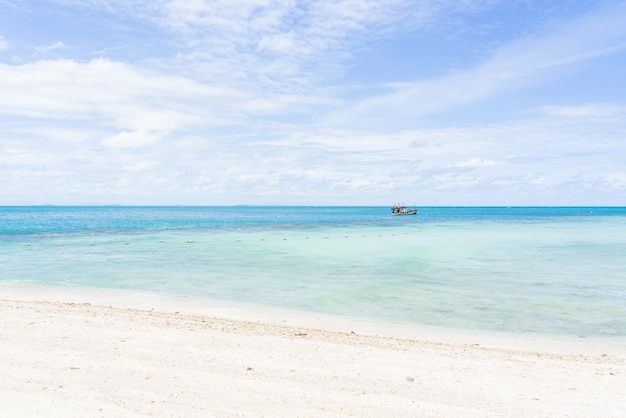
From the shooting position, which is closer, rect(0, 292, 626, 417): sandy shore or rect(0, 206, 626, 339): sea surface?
rect(0, 292, 626, 417): sandy shore

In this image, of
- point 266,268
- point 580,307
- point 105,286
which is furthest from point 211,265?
point 580,307

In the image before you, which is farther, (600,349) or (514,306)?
(514,306)

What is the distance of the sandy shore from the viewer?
18.1 feet

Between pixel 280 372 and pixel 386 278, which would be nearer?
pixel 280 372

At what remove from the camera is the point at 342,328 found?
10562 millimetres

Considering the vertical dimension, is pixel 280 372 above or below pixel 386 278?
above

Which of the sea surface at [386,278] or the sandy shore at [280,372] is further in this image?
the sea surface at [386,278]

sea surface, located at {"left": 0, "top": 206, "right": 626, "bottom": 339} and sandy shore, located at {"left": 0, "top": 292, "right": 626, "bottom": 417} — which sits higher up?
sandy shore, located at {"left": 0, "top": 292, "right": 626, "bottom": 417}

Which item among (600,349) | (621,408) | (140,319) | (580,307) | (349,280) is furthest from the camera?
(349,280)

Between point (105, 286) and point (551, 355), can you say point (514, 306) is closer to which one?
point (551, 355)

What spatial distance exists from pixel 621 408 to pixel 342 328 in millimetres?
5774

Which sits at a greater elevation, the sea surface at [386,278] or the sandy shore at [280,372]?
the sandy shore at [280,372]

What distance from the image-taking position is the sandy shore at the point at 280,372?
5523 millimetres

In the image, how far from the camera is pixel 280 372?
22.2 feet
